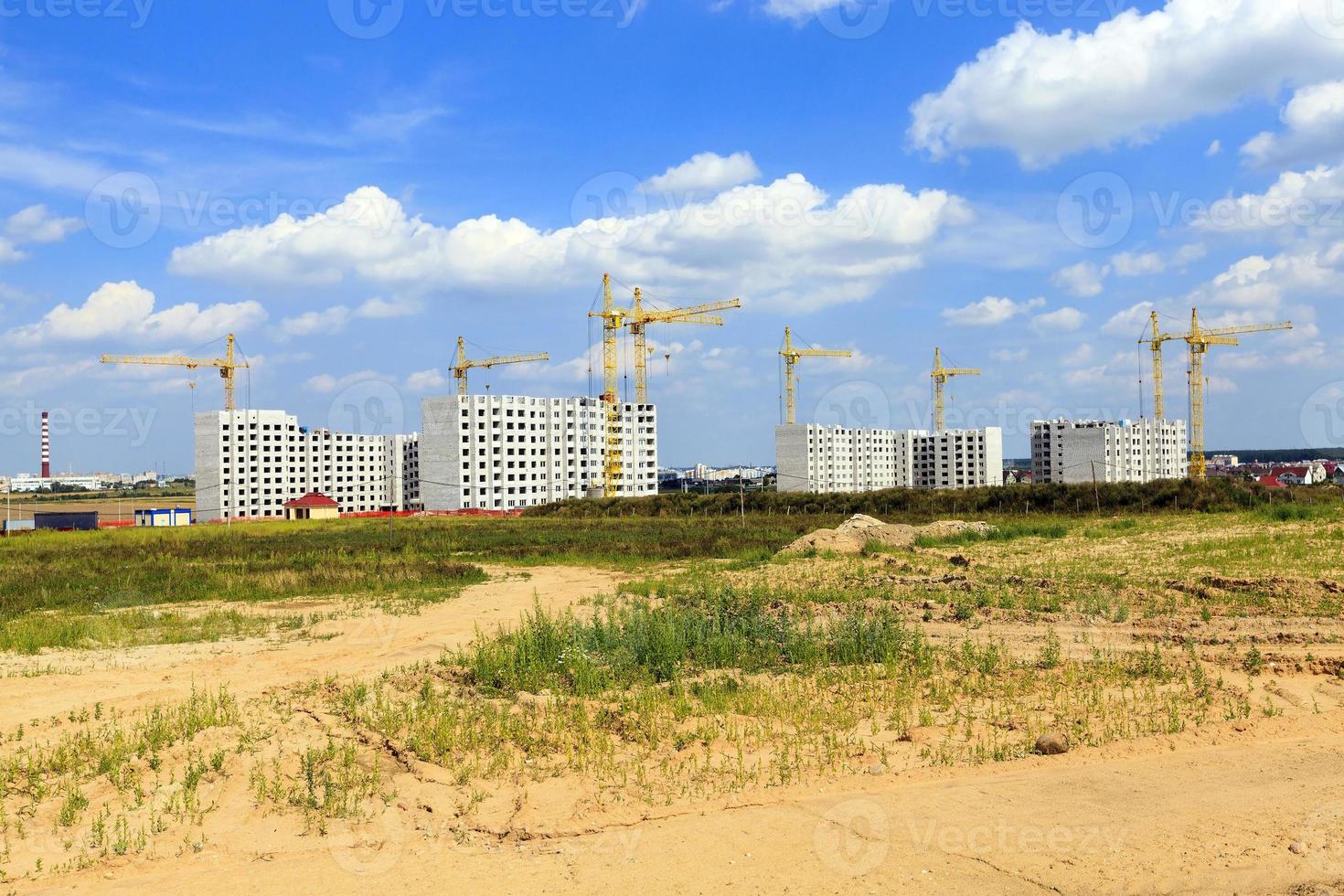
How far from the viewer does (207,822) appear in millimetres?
7312

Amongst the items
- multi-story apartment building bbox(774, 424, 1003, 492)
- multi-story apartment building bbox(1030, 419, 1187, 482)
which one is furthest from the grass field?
multi-story apartment building bbox(1030, 419, 1187, 482)

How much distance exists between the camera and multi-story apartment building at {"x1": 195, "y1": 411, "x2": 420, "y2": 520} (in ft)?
314

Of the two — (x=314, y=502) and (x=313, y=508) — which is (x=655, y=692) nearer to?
(x=313, y=508)

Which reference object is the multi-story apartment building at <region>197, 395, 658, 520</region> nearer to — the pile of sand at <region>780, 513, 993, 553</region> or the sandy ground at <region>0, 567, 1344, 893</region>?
the pile of sand at <region>780, 513, 993, 553</region>

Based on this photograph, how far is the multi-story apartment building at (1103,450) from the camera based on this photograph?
398ft

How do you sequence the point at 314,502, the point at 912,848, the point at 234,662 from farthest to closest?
1. the point at 314,502
2. the point at 234,662
3. the point at 912,848

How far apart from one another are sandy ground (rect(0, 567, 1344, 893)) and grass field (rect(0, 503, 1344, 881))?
9.5 inches

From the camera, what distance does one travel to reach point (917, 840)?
652 centimetres

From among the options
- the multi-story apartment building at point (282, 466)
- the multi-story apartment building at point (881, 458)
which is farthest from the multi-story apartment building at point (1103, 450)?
the multi-story apartment building at point (282, 466)

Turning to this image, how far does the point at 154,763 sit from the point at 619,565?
19.1 m

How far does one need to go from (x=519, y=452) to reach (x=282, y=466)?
26.6m

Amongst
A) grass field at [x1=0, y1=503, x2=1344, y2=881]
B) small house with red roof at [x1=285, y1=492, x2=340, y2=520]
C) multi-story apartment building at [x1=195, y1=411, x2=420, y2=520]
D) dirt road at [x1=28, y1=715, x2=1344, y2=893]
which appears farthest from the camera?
multi-story apartment building at [x1=195, y1=411, x2=420, y2=520]

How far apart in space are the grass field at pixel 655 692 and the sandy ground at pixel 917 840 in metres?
0.24

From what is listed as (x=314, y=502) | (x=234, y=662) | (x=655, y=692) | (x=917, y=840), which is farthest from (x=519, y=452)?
(x=917, y=840)
